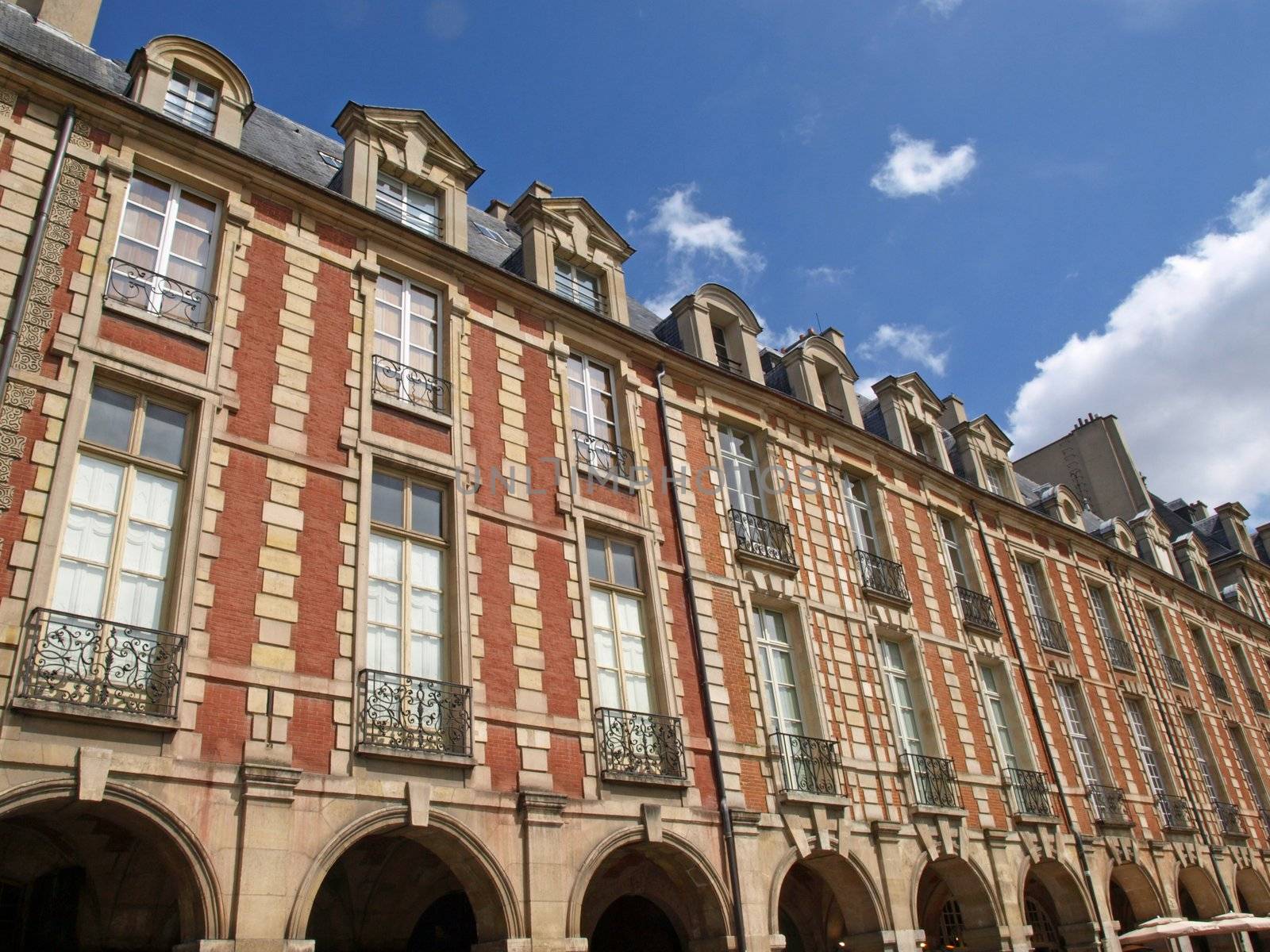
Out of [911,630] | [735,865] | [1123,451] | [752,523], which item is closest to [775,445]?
[752,523]

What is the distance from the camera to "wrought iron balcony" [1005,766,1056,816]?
536 inches

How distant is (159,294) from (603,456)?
4.74m

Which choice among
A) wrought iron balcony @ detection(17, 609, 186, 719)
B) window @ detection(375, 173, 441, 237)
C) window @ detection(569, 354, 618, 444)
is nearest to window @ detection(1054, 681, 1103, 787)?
window @ detection(569, 354, 618, 444)

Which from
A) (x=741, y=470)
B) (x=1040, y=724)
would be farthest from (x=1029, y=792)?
(x=741, y=470)

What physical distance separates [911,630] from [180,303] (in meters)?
9.66

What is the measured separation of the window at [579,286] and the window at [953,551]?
661 centimetres

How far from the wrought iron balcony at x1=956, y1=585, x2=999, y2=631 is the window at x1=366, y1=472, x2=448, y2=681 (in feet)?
28.5

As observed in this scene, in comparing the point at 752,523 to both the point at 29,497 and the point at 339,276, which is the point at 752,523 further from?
the point at 29,497

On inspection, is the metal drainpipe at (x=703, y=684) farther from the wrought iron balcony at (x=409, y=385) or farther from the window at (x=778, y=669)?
the wrought iron balcony at (x=409, y=385)

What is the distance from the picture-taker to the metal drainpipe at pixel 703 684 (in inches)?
378

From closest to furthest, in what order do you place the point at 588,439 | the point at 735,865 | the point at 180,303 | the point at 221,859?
the point at 221,859, the point at 180,303, the point at 735,865, the point at 588,439

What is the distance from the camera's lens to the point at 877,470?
15.3 meters

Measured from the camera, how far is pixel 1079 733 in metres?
16.1

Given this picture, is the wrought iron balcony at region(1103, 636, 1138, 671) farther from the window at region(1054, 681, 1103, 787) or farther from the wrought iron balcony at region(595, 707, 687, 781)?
the wrought iron balcony at region(595, 707, 687, 781)
